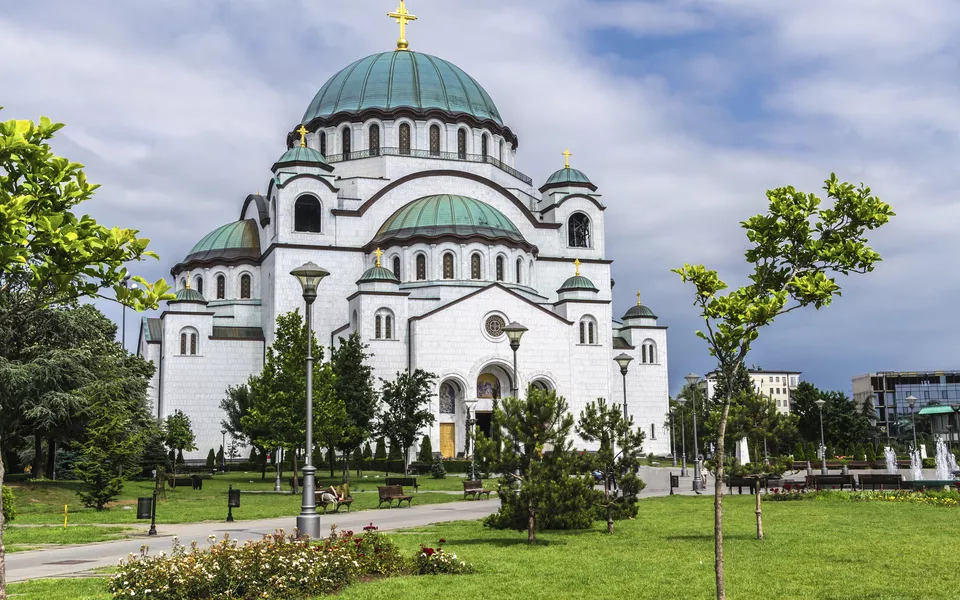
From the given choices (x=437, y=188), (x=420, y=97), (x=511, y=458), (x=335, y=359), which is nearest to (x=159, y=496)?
(x=335, y=359)

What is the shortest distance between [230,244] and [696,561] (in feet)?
156

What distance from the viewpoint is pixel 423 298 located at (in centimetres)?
5009

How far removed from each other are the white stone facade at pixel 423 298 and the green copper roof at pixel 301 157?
0.37 m

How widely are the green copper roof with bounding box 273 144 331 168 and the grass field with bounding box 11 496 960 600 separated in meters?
37.6

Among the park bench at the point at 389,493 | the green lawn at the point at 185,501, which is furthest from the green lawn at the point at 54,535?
the park bench at the point at 389,493

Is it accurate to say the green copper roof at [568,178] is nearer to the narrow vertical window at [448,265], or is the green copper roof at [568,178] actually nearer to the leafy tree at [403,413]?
the narrow vertical window at [448,265]

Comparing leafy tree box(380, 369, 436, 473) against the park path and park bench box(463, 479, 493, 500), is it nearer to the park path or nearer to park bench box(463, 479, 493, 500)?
park bench box(463, 479, 493, 500)

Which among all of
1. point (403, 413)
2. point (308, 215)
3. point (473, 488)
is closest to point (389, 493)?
point (473, 488)

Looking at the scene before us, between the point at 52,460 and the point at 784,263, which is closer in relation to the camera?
the point at 784,263

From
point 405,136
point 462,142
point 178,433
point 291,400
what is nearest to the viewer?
point 291,400

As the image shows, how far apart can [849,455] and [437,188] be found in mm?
28947

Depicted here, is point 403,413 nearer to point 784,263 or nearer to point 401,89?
point 401,89

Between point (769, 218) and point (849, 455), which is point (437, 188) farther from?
point (769, 218)

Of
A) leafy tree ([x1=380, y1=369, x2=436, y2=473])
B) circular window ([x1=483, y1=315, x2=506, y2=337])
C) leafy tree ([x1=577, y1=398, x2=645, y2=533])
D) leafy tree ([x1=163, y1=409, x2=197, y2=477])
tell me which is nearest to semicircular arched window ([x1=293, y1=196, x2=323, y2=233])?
circular window ([x1=483, y1=315, x2=506, y2=337])
